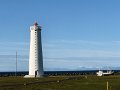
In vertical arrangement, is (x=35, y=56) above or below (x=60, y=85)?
above

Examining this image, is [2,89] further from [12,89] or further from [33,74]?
[33,74]

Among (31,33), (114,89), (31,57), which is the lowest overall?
(114,89)

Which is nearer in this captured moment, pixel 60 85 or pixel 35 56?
pixel 60 85

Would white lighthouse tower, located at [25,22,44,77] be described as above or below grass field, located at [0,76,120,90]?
above

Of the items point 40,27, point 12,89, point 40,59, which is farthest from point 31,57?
point 12,89

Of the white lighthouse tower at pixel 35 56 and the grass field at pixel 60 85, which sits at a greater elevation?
the white lighthouse tower at pixel 35 56

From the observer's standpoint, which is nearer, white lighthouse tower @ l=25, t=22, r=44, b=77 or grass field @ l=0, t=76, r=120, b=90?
grass field @ l=0, t=76, r=120, b=90

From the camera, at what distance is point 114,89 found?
54.8 m

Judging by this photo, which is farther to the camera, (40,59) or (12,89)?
(40,59)

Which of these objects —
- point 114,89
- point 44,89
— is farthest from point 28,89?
point 114,89

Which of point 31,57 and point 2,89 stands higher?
point 31,57

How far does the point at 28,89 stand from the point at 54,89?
4109 millimetres

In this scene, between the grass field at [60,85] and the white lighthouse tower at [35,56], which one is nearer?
the grass field at [60,85]

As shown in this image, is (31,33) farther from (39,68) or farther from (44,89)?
(44,89)
